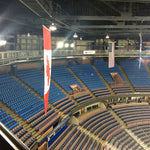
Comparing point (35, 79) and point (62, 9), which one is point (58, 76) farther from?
point (62, 9)

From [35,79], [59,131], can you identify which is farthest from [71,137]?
[35,79]

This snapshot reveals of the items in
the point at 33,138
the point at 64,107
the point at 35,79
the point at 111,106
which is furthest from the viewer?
the point at 111,106

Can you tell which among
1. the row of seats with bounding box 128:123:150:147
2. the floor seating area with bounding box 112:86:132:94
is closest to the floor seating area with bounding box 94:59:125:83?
the floor seating area with bounding box 112:86:132:94

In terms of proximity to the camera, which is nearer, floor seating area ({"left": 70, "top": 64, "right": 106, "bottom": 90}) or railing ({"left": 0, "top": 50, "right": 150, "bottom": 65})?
railing ({"left": 0, "top": 50, "right": 150, "bottom": 65})

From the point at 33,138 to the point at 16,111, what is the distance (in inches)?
121

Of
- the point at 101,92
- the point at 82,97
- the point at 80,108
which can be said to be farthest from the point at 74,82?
the point at 80,108

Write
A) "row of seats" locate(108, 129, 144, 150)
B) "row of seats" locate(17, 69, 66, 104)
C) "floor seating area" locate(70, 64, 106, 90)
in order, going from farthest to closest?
"floor seating area" locate(70, 64, 106, 90), "row of seats" locate(17, 69, 66, 104), "row of seats" locate(108, 129, 144, 150)

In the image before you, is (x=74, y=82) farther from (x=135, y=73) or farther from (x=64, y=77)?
(x=135, y=73)

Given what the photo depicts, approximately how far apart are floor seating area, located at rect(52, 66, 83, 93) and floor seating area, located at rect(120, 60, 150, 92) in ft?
33.7

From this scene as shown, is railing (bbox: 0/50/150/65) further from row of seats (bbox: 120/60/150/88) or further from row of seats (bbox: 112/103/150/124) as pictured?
row of seats (bbox: 112/103/150/124)

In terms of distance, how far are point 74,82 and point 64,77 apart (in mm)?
1757

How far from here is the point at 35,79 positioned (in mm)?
18000

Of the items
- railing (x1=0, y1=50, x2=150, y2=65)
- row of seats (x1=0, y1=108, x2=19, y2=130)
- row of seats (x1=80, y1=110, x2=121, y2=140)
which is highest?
railing (x1=0, y1=50, x2=150, y2=65)

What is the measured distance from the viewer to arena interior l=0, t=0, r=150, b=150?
11789 mm
